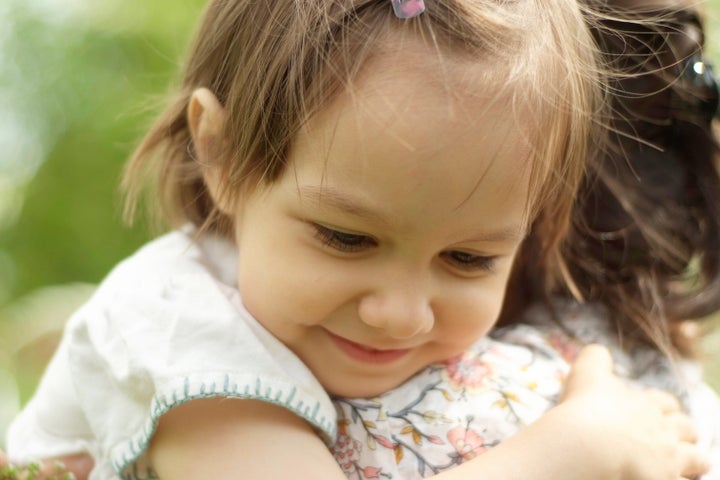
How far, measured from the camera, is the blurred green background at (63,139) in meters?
3.00

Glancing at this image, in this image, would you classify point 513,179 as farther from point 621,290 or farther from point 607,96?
point 621,290

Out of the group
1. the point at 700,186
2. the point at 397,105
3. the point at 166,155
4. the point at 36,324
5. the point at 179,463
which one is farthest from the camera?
the point at 36,324

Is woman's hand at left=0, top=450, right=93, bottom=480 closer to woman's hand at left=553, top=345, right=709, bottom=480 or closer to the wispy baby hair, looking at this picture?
the wispy baby hair

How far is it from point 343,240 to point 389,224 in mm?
75

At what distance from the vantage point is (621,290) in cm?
170

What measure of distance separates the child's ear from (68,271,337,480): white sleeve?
118 millimetres

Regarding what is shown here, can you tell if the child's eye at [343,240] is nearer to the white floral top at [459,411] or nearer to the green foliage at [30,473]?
the white floral top at [459,411]

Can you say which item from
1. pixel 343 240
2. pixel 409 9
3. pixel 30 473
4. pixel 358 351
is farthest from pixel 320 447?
pixel 409 9

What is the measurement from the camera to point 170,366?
1.17 metres

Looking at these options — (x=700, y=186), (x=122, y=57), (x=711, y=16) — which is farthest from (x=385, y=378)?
(x=122, y=57)

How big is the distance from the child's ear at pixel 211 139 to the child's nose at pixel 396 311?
0.28 metres

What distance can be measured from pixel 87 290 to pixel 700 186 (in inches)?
75.9

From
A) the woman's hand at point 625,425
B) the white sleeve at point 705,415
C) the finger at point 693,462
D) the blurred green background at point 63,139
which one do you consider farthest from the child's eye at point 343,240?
the blurred green background at point 63,139

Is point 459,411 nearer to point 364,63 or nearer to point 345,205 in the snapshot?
point 345,205
